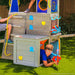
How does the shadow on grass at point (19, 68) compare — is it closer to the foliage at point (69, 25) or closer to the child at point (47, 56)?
the child at point (47, 56)

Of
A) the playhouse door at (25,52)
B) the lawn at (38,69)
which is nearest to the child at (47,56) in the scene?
the lawn at (38,69)

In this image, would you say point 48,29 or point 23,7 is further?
point 23,7

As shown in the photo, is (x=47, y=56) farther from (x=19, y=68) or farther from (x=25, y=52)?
(x=19, y=68)

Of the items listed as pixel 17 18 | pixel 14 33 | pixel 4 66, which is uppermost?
pixel 17 18

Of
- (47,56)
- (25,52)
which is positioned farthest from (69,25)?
(25,52)

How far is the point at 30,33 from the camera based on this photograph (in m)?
5.99

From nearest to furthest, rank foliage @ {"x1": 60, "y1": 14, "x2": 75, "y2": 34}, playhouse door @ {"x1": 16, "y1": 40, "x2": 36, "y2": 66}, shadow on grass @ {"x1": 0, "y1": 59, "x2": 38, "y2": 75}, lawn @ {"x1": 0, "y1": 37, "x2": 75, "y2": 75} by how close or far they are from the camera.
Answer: lawn @ {"x1": 0, "y1": 37, "x2": 75, "y2": 75} < shadow on grass @ {"x1": 0, "y1": 59, "x2": 38, "y2": 75} < playhouse door @ {"x1": 16, "y1": 40, "x2": 36, "y2": 66} < foliage @ {"x1": 60, "y1": 14, "x2": 75, "y2": 34}

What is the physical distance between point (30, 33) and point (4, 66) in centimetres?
117

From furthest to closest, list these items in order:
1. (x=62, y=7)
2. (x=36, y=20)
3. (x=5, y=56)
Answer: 1. (x=62, y=7)
2. (x=5, y=56)
3. (x=36, y=20)

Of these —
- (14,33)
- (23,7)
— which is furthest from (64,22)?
(14,33)

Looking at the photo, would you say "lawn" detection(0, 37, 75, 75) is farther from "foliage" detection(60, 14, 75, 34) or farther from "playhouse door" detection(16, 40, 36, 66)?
"foliage" detection(60, 14, 75, 34)

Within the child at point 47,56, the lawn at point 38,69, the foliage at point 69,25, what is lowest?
the lawn at point 38,69

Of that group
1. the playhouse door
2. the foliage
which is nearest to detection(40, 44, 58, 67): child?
the playhouse door

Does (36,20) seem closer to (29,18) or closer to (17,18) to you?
(29,18)
